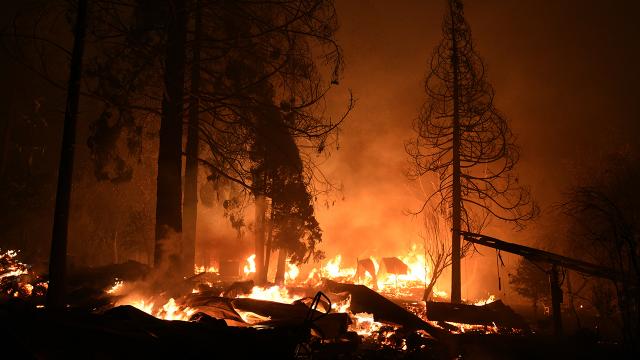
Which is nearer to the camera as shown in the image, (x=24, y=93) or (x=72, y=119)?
(x=72, y=119)

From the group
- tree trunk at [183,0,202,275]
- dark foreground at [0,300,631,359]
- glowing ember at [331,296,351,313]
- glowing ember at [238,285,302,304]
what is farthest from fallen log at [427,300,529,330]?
tree trunk at [183,0,202,275]

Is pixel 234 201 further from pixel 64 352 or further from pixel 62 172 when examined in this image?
pixel 64 352

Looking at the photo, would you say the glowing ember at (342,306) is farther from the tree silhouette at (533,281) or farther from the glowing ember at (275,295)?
the tree silhouette at (533,281)

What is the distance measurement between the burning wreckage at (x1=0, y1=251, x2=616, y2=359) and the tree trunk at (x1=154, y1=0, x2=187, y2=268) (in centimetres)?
108

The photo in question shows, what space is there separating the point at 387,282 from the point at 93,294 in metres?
22.5

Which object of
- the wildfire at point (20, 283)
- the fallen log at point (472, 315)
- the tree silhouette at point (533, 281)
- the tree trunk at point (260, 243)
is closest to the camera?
the fallen log at point (472, 315)

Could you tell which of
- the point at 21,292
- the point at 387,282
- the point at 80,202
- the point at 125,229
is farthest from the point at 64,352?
the point at 80,202

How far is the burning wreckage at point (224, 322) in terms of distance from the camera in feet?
13.8

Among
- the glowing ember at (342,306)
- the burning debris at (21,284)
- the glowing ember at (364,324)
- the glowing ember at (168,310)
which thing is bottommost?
the glowing ember at (364,324)

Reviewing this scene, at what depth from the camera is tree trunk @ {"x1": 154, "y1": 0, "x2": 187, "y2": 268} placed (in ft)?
32.1

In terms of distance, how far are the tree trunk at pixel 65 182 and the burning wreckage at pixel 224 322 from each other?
2.25 feet

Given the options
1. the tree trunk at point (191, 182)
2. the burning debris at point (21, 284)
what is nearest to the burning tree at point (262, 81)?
the tree trunk at point (191, 182)

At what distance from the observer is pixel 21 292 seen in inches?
376

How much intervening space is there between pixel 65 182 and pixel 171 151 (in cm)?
336
